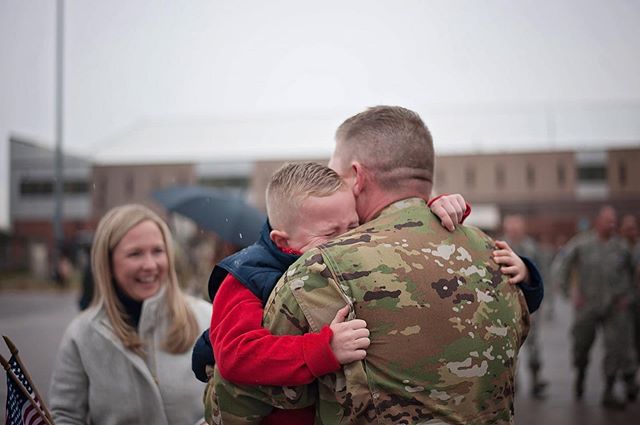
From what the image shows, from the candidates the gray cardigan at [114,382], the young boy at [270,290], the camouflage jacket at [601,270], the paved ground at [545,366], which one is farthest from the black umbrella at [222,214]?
the camouflage jacket at [601,270]

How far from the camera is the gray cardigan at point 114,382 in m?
2.54

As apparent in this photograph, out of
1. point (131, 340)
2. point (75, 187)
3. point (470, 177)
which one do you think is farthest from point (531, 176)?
point (131, 340)

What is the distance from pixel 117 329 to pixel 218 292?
1096 millimetres

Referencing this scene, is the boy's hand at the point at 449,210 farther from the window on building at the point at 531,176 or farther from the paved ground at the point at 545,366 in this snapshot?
the window on building at the point at 531,176

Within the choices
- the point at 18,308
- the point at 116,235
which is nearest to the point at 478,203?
the point at 18,308

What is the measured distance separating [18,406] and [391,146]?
151cm

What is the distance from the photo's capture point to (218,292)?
1.75 metres

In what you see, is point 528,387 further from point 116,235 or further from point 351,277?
point 351,277

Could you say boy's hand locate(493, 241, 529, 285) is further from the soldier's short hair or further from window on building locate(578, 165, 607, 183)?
window on building locate(578, 165, 607, 183)

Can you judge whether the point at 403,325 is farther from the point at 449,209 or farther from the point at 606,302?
the point at 606,302

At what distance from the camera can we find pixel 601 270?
7.50 m

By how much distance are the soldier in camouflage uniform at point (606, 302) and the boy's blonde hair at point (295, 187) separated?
6608mm

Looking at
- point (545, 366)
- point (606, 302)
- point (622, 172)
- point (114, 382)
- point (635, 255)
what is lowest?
point (545, 366)

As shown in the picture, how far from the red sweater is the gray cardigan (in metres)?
1.11
